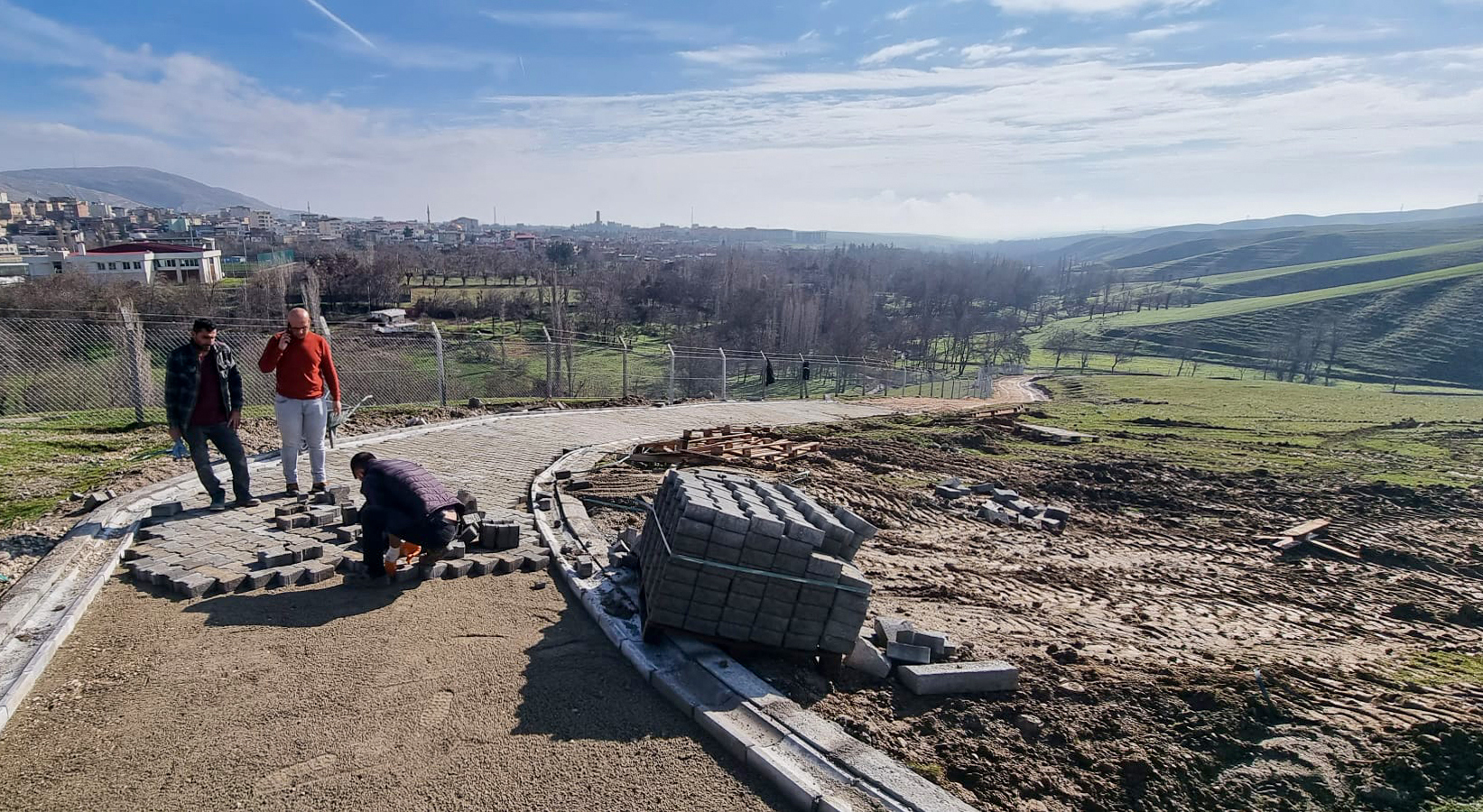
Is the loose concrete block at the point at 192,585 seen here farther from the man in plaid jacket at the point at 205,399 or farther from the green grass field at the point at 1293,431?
the green grass field at the point at 1293,431

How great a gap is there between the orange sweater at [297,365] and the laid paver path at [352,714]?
2336 millimetres

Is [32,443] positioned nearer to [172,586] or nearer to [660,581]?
[172,586]

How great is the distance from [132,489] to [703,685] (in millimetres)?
7265

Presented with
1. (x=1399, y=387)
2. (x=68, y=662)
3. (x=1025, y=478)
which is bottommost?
(x=1399, y=387)

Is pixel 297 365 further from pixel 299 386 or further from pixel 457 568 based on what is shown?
pixel 457 568

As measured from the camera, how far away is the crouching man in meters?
6.19

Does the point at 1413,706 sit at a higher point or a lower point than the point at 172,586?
lower

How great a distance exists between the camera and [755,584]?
5.21 metres

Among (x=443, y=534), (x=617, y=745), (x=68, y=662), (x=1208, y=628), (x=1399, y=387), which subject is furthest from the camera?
(x=1399, y=387)

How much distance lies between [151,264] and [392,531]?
55.2m

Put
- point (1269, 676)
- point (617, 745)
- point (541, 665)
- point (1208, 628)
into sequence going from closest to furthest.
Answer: point (617, 745) → point (541, 665) → point (1269, 676) → point (1208, 628)

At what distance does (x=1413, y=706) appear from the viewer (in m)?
5.38

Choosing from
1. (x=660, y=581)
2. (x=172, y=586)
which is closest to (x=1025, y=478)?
(x=660, y=581)

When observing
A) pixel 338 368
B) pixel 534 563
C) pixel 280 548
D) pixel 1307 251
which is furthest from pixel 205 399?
pixel 1307 251
